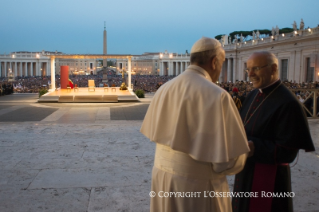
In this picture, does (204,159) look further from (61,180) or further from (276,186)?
(61,180)

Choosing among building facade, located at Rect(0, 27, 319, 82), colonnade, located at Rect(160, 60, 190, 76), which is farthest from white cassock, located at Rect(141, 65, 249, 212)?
A: colonnade, located at Rect(160, 60, 190, 76)

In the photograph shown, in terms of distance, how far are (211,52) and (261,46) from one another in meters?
50.1

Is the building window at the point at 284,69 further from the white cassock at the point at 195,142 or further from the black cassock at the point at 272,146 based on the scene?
the white cassock at the point at 195,142

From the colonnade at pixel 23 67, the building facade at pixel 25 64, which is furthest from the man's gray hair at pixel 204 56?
the colonnade at pixel 23 67

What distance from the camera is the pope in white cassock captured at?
245cm

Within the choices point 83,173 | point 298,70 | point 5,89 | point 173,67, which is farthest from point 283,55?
point 173,67

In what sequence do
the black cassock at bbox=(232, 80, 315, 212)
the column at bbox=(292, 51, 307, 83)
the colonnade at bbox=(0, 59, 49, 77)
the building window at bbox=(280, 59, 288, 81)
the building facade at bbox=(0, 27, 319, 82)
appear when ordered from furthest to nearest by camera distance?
the colonnade at bbox=(0, 59, 49, 77) → the building window at bbox=(280, 59, 288, 81) → the column at bbox=(292, 51, 307, 83) → the building facade at bbox=(0, 27, 319, 82) → the black cassock at bbox=(232, 80, 315, 212)

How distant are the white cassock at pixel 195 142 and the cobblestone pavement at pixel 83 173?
2.05 meters

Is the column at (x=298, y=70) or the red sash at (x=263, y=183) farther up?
the column at (x=298, y=70)

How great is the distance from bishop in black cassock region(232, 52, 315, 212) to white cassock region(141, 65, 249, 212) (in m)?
0.68

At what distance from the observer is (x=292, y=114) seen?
3133mm

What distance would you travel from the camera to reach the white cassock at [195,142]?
8.02 feet

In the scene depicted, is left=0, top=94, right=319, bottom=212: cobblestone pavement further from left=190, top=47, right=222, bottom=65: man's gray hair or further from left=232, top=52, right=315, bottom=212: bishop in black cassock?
left=190, top=47, right=222, bottom=65: man's gray hair

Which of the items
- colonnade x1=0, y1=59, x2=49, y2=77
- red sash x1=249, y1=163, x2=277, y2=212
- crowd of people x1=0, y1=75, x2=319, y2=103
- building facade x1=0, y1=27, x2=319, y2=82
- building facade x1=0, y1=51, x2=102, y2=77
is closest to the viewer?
red sash x1=249, y1=163, x2=277, y2=212
